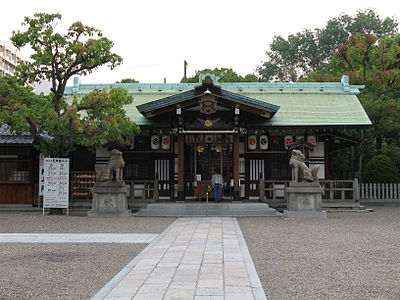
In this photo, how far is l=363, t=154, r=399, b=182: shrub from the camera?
81.8ft

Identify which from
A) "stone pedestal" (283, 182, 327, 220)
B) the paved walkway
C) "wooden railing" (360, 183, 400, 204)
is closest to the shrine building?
"stone pedestal" (283, 182, 327, 220)

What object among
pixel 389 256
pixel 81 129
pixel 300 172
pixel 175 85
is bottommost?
pixel 389 256

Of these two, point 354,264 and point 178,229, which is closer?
point 354,264

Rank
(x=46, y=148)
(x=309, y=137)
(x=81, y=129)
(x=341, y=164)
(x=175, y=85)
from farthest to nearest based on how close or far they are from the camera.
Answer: (x=341, y=164) < (x=175, y=85) < (x=309, y=137) < (x=46, y=148) < (x=81, y=129)

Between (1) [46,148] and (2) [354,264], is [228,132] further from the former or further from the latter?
(2) [354,264]

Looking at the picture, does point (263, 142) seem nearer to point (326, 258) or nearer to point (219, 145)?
point (219, 145)

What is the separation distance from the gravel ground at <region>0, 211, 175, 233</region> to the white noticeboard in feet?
1.90

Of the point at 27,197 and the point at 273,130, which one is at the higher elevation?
the point at 273,130

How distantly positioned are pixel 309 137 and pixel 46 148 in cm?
1174

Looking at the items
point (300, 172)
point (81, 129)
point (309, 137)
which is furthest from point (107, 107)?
point (309, 137)

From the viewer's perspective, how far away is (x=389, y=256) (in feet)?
29.5

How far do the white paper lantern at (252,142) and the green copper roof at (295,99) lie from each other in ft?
2.79

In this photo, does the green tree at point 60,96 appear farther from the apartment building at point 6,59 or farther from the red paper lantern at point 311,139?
the apartment building at point 6,59

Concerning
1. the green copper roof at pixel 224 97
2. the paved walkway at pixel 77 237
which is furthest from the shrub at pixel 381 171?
the paved walkway at pixel 77 237
